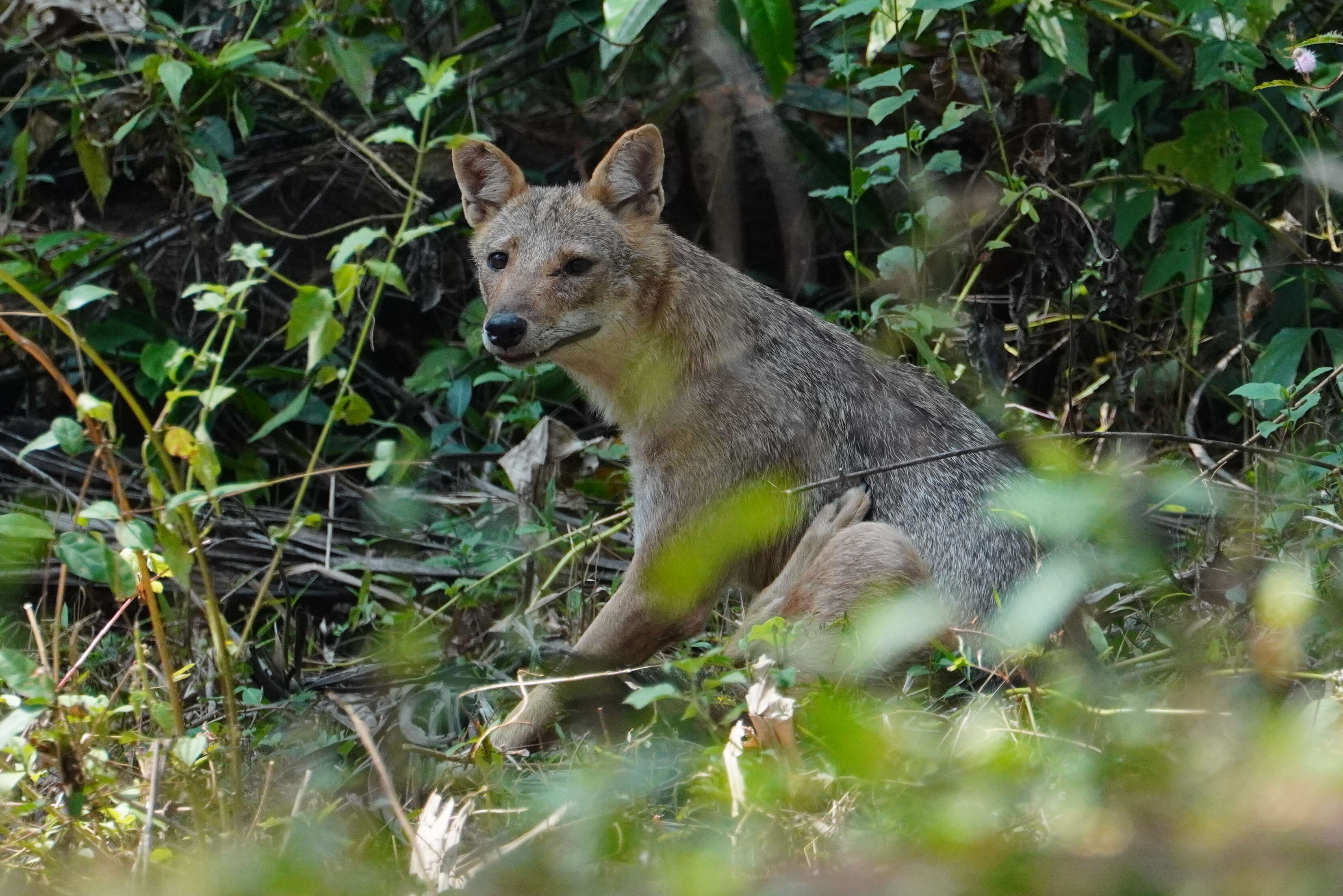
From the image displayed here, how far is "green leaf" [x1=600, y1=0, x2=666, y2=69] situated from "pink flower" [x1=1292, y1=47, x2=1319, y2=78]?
241 cm

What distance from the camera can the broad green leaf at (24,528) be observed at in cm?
356

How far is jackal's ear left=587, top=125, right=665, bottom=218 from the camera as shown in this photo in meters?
5.80

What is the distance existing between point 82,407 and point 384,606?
3228 millimetres

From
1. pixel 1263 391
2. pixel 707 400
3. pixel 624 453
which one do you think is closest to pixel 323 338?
pixel 707 400

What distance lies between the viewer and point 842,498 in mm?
5375

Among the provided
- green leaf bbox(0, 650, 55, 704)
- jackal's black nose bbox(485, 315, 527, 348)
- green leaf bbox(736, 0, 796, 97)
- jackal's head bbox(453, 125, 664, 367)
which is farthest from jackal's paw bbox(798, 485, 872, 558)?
green leaf bbox(0, 650, 55, 704)

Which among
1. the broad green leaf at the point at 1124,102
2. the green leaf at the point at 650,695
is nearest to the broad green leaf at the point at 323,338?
the green leaf at the point at 650,695

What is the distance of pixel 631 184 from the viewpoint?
584 centimetres

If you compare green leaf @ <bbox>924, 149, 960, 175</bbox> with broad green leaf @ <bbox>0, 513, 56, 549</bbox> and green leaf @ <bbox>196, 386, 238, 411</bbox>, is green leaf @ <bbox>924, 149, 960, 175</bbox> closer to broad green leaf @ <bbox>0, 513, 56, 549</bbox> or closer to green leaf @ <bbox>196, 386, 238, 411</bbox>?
green leaf @ <bbox>196, 386, 238, 411</bbox>

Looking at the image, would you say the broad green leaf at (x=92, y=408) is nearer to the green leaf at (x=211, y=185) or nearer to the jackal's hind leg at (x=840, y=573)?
the jackal's hind leg at (x=840, y=573)

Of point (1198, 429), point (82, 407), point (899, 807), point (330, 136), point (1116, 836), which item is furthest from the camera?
point (330, 136)

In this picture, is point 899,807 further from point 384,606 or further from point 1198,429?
point 1198,429

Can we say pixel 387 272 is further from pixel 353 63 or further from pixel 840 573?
pixel 353 63

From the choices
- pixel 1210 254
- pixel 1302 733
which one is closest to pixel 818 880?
pixel 1302 733
